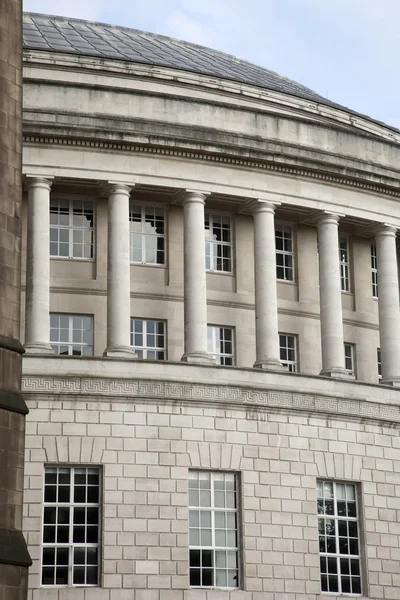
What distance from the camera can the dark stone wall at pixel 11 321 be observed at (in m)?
25.5

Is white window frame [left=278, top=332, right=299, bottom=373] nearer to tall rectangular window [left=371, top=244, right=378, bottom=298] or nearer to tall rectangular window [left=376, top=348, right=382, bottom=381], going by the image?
tall rectangular window [left=376, top=348, right=382, bottom=381]

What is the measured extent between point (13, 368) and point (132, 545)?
12.1 m

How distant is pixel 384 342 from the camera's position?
143 feet

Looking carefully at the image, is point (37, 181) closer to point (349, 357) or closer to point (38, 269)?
point (38, 269)

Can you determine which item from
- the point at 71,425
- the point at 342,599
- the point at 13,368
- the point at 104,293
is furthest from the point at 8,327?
the point at 342,599

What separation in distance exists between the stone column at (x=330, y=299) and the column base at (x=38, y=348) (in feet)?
30.6

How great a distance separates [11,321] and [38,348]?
11.9m

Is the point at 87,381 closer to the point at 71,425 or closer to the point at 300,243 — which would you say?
the point at 71,425

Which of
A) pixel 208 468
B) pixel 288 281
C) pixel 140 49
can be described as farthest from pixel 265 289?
pixel 140 49

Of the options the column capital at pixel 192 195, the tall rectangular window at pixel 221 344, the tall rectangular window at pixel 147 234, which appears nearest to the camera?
the column capital at pixel 192 195

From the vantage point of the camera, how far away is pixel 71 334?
134 ft

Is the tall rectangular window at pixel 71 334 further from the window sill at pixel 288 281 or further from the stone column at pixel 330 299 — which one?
the stone column at pixel 330 299

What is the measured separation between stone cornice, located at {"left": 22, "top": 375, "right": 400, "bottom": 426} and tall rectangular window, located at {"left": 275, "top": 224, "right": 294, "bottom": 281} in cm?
506

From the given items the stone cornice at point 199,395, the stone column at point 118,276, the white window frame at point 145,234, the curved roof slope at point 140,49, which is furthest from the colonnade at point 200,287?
the curved roof slope at point 140,49
